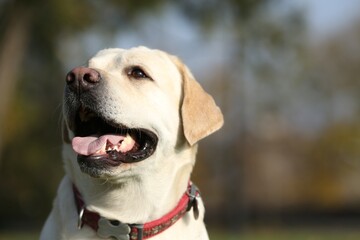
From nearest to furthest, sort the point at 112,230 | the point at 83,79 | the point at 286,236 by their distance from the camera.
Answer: the point at 83,79, the point at 112,230, the point at 286,236

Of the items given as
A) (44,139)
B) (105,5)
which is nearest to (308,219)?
(44,139)

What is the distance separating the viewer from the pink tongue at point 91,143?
4.69 meters

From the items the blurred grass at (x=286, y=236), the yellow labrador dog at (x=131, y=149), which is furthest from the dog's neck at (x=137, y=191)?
the blurred grass at (x=286, y=236)

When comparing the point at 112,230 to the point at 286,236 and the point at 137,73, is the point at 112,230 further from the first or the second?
the point at 286,236

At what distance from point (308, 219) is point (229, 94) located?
24.9 ft

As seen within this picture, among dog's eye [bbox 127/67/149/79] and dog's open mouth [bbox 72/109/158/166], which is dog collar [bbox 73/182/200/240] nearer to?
dog's open mouth [bbox 72/109/158/166]

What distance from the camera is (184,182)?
→ 5234 millimetres

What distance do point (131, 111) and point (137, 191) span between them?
60 cm

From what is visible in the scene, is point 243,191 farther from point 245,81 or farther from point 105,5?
point 105,5

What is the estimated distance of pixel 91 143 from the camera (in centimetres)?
475

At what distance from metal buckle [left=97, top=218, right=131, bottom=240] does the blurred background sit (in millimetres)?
10221

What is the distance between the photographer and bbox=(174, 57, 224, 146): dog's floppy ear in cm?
513

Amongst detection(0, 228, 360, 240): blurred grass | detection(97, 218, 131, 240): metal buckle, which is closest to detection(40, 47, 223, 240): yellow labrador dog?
detection(97, 218, 131, 240): metal buckle

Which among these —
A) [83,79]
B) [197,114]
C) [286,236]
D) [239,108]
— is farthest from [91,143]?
[239,108]
